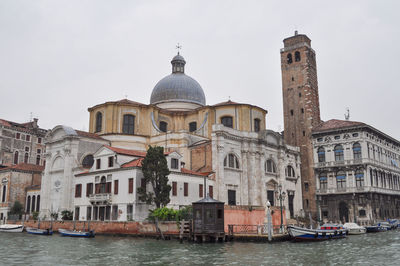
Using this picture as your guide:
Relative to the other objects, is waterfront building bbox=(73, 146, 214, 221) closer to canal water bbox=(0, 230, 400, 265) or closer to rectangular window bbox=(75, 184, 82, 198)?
rectangular window bbox=(75, 184, 82, 198)

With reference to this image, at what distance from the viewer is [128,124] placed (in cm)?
4369

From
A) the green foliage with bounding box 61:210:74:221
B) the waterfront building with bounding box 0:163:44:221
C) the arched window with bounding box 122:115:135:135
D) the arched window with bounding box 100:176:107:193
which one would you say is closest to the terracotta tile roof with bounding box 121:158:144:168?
the arched window with bounding box 100:176:107:193

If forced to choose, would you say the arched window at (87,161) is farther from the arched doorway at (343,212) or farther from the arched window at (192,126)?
the arched doorway at (343,212)

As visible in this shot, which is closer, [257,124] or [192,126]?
[257,124]

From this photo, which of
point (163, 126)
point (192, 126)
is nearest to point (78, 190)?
point (163, 126)

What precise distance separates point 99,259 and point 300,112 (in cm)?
3682

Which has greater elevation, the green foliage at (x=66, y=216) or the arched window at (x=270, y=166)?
the arched window at (x=270, y=166)

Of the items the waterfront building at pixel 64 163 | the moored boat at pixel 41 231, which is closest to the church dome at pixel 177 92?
the waterfront building at pixel 64 163

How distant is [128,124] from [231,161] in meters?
11.7

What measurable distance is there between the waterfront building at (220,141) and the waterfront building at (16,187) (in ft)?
30.2

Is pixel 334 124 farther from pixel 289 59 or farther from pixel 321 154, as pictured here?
pixel 289 59

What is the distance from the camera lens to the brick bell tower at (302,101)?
161ft

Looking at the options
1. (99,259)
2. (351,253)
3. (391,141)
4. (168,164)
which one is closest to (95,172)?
(168,164)

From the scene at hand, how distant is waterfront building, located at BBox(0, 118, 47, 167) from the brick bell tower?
1467 inches
